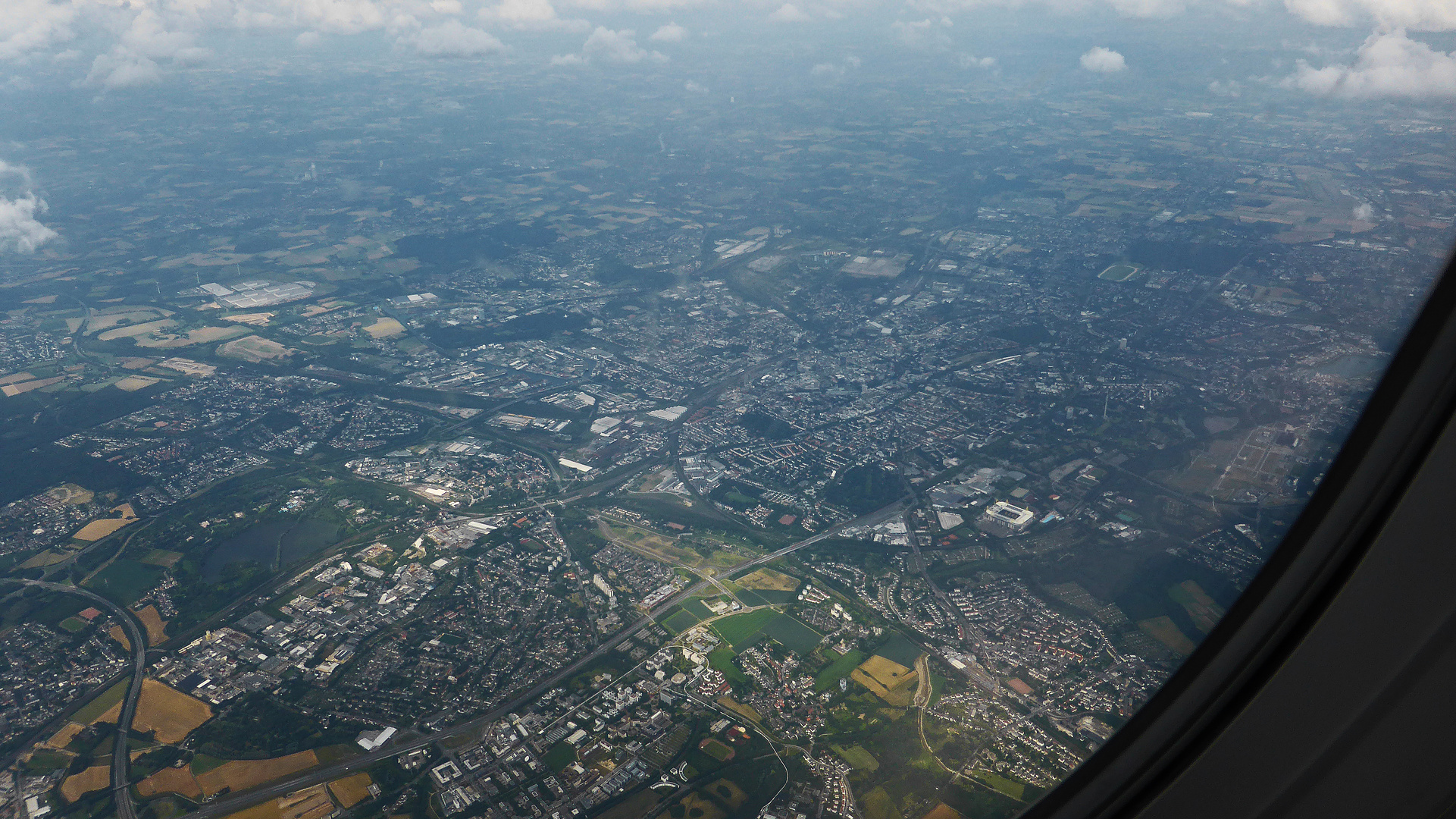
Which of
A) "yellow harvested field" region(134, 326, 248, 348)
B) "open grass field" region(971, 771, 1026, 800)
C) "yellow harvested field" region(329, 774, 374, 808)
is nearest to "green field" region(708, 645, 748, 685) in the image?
"open grass field" region(971, 771, 1026, 800)

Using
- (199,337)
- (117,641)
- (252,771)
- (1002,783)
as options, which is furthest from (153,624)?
(199,337)

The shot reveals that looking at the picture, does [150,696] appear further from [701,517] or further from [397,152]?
[397,152]

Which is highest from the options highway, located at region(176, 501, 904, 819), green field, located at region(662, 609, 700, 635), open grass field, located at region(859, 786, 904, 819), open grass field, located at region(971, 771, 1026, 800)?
open grass field, located at region(971, 771, 1026, 800)

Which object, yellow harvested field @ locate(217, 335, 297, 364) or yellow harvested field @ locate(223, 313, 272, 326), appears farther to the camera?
yellow harvested field @ locate(223, 313, 272, 326)

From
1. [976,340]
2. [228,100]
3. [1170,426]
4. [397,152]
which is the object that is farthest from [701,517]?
[228,100]

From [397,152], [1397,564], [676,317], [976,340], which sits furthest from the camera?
Answer: [397,152]

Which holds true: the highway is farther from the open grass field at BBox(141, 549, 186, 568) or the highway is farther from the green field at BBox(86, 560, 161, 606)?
the open grass field at BBox(141, 549, 186, 568)

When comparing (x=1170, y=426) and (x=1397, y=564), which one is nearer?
(x=1397, y=564)
